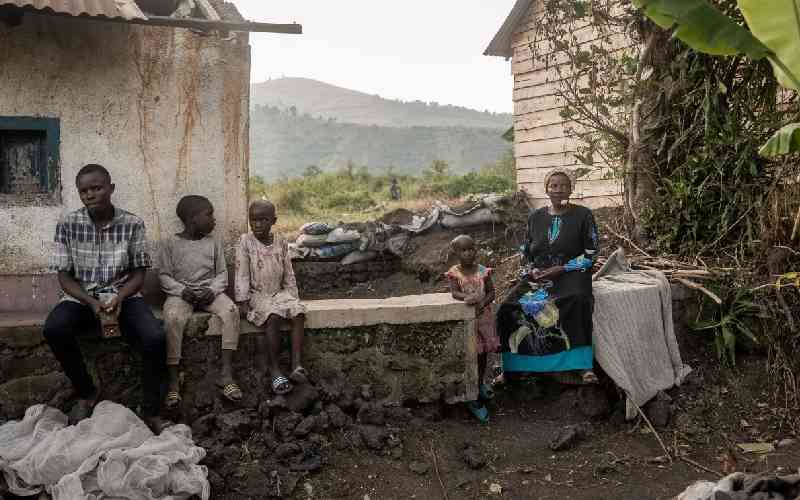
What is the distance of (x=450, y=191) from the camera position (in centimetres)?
1881

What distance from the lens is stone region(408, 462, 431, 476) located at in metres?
4.12

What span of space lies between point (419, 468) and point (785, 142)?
290 centimetres

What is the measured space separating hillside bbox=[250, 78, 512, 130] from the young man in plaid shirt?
2755 inches

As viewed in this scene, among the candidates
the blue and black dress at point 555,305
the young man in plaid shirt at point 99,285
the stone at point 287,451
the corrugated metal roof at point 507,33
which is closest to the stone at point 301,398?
the stone at point 287,451

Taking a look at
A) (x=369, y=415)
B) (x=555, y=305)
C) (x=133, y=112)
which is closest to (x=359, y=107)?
(x=133, y=112)

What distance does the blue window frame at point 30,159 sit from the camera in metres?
4.58

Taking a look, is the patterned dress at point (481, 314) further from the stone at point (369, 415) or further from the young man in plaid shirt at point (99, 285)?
the young man in plaid shirt at point (99, 285)

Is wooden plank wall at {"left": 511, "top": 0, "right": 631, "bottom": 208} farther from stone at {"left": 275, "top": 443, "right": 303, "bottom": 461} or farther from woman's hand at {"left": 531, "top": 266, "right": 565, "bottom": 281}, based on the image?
stone at {"left": 275, "top": 443, "right": 303, "bottom": 461}

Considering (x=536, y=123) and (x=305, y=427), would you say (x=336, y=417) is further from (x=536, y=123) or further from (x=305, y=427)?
(x=536, y=123)

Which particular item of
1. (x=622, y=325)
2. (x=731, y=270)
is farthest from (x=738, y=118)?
(x=622, y=325)

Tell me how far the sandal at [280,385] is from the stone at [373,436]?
533mm

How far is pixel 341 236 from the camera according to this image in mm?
→ 9805

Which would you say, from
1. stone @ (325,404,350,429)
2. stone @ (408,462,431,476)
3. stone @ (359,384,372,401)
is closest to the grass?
stone @ (359,384,372,401)

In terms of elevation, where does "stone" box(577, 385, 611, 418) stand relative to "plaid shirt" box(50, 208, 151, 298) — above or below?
below
